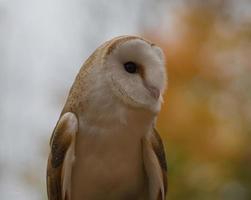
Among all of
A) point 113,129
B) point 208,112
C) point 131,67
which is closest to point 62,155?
point 113,129

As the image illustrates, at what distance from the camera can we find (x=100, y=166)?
1472 mm

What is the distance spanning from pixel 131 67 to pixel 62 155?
215 millimetres

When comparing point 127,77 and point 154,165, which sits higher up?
point 127,77

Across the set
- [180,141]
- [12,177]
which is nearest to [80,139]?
[180,141]

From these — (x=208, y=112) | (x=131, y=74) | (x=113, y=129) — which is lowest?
(x=208, y=112)

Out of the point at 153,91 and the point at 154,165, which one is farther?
the point at 154,165

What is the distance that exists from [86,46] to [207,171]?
97 cm

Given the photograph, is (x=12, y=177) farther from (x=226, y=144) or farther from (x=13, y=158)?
(x=226, y=144)

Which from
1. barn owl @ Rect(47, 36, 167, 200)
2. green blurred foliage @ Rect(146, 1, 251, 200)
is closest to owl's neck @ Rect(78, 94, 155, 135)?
barn owl @ Rect(47, 36, 167, 200)

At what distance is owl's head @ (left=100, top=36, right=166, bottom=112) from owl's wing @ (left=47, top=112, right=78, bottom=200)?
111mm

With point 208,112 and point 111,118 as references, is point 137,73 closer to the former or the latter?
point 111,118

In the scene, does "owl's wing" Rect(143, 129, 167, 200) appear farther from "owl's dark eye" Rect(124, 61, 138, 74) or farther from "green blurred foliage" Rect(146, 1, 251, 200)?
"green blurred foliage" Rect(146, 1, 251, 200)

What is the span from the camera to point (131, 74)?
143 centimetres

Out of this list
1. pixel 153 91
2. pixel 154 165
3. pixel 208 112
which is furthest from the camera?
pixel 208 112
